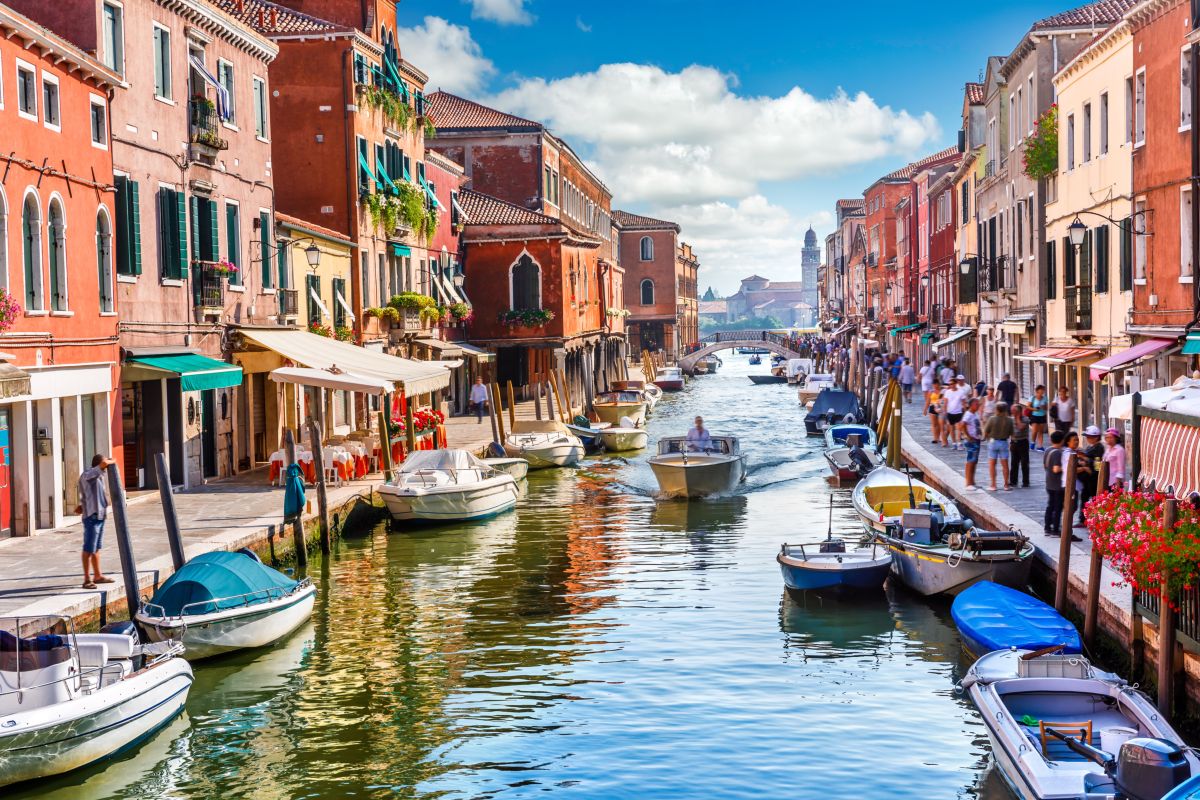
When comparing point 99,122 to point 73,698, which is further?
point 99,122

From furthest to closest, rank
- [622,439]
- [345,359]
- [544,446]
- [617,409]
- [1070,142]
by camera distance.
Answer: [617,409], [622,439], [544,446], [1070,142], [345,359]

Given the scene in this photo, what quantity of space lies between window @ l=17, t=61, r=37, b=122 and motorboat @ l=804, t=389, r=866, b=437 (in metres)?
28.9

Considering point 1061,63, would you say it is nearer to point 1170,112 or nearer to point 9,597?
point 1170,112

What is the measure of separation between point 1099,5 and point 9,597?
2693 cm

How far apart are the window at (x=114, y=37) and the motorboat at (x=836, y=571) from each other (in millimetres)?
12243

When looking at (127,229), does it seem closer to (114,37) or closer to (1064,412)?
(114,37)

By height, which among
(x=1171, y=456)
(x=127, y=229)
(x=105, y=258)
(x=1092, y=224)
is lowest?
(x=1171, y=456)

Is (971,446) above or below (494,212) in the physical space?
below

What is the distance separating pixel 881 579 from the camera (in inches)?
705

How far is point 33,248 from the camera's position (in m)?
18.5

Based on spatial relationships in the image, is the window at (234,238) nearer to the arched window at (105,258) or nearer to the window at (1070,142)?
the arched window at (105,258)

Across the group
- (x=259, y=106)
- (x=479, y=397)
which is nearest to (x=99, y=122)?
(x=259, y=106)

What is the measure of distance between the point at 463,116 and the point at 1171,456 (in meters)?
45.6

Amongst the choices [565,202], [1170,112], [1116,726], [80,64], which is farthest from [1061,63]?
[565,202]
